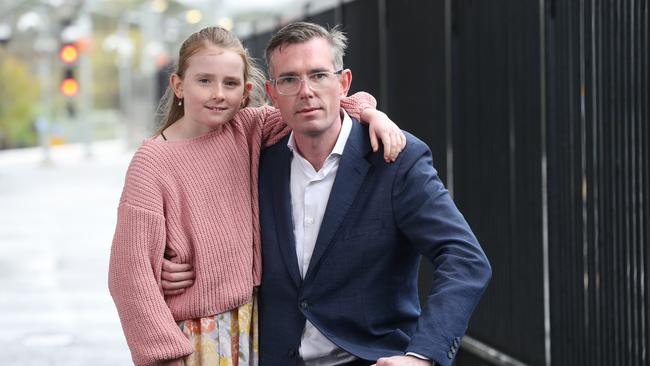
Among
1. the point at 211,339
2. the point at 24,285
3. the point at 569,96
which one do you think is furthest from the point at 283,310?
the point at 24,285

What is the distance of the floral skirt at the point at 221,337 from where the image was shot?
311cm

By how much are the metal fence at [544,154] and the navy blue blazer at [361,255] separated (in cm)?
187

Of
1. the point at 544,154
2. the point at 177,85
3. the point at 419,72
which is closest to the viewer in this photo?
the point at 177,85

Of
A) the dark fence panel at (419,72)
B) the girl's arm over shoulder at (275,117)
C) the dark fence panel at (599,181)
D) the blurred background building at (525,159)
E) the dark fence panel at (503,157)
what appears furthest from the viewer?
the dark fence panel at (419,72)

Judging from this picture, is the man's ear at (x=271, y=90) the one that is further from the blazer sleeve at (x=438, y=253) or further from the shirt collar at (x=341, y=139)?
the blazer sleeve at (x=438, y=253)

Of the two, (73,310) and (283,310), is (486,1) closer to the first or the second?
(283,310)

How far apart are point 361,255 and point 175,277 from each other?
500mm

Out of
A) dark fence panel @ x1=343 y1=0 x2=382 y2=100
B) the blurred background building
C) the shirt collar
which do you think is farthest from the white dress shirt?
dark fence panel @ x1=343 y1=0 x2=382 y2=100

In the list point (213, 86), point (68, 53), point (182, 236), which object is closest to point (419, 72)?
point (213, 86)

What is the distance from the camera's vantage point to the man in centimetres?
304

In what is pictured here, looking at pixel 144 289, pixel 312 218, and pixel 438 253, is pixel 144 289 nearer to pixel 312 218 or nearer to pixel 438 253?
pixel 312 218

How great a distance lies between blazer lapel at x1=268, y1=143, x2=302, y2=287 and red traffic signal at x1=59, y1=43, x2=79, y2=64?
23955 mm

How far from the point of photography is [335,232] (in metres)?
3.05

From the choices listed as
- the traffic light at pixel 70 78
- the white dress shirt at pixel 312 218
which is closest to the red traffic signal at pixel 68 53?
the traffic light at pixel 70 78
